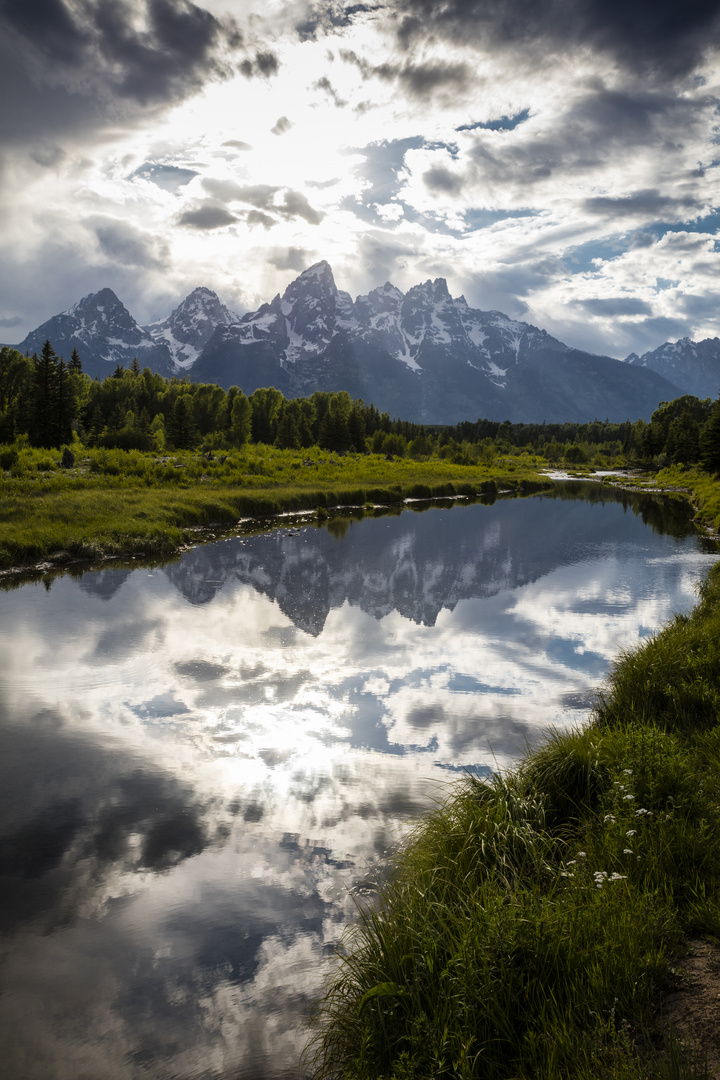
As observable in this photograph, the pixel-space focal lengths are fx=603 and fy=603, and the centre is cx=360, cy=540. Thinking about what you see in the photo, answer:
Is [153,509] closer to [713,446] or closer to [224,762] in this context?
[224,762]

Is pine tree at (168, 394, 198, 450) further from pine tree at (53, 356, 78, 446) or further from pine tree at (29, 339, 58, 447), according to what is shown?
pine tree at (29, 339, 58, 447)

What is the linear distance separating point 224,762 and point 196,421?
11520 centimetres

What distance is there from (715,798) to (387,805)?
4.32 metres

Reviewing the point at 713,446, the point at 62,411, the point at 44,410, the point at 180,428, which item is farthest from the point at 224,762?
the point at 180,428

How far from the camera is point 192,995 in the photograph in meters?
5.77

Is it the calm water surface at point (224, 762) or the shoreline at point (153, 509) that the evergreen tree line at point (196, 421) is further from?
the calm water surface at point (224, 762)

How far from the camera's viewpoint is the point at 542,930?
446cm

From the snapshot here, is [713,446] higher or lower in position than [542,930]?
higher

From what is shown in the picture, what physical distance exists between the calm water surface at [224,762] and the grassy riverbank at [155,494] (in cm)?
434

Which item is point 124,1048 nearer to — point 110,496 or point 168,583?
point 168,583

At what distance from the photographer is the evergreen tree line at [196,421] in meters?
68.2

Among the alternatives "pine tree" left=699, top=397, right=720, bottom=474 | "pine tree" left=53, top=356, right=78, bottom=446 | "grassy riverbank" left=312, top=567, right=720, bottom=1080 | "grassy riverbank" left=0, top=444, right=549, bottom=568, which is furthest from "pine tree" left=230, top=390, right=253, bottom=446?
"grassy riverbank" left=312, top=567, right=720, bottom=1080

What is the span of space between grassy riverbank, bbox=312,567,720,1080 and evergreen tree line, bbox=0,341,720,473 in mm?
64235

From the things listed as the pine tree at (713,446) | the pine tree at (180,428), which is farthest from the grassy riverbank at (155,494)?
the pine tree at (713,446)
